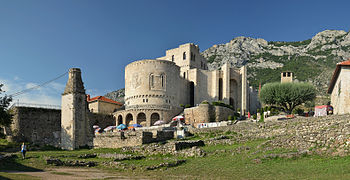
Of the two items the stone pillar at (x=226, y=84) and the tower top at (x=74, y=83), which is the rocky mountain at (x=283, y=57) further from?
the tower top at (x=74, y=83)

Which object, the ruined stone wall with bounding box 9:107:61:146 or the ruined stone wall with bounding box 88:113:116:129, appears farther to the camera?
the ruined stone wall with bounding box 88:113:116:129

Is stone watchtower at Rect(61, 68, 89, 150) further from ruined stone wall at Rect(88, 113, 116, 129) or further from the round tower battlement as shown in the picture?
the round tower battlement

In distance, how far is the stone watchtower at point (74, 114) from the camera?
40.4 metres

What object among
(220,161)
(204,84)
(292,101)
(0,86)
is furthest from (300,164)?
(204,84)

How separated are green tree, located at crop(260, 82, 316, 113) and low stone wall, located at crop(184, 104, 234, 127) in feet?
35.8

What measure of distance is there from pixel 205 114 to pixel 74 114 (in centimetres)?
2635

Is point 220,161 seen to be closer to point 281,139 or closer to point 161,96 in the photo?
point 281,139

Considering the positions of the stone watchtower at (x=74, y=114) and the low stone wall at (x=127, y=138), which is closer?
the low stone wall at (x=127, y=138)

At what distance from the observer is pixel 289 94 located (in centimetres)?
6469

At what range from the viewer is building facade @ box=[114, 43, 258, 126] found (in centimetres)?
6594

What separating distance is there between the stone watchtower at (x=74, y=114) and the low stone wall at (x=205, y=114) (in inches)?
929

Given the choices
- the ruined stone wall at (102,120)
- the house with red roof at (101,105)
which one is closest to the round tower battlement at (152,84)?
the house with red roof at (101,105)

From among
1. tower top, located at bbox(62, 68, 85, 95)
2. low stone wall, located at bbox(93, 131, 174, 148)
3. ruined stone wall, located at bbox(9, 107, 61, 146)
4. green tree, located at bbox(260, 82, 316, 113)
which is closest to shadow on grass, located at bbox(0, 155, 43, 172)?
low stone wall, located at bbox(93, 131, 174, 148)

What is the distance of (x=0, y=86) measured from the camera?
39344mm
